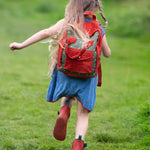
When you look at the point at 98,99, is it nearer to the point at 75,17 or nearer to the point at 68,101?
the point at 68,101

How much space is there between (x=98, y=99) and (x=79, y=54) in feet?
12.0

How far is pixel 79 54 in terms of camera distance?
322 cm

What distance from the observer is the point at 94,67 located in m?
3.33

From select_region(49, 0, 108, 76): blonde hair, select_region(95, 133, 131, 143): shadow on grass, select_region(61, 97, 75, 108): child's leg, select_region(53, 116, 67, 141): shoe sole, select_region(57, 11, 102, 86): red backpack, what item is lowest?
select_region(53, 116, 67, 141): shoe sole

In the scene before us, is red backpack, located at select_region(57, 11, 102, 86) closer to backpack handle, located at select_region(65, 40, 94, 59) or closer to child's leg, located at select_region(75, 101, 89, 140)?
backpack handle, located at select_region(65, 40, 94, 59)

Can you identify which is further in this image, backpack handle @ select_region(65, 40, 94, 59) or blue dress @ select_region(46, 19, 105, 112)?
blue dress @ select_region(46, 19, 105, 112)

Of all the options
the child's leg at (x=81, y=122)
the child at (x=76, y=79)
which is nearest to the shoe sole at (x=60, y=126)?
the child at (x=76, y=79)

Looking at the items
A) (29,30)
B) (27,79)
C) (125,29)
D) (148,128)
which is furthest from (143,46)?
(148,128)

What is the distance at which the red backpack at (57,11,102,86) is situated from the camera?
3.25m

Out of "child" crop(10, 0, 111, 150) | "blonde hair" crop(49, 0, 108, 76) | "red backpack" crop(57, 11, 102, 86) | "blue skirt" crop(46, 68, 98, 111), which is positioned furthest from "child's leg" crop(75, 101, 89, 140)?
"blonde hair" crop(49, 0, 108, 76)

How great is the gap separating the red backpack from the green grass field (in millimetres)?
1093

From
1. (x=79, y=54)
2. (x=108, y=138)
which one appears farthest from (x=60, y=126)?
(x=108, y=138)

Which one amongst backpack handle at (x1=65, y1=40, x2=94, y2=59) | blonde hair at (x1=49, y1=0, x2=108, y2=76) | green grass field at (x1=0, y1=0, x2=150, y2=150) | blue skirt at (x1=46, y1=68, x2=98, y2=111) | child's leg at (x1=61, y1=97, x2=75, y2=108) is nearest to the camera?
backpack handle at (x1=65, y1=40, x2=94, y2=59)

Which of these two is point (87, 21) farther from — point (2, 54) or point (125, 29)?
point (125, 29)
